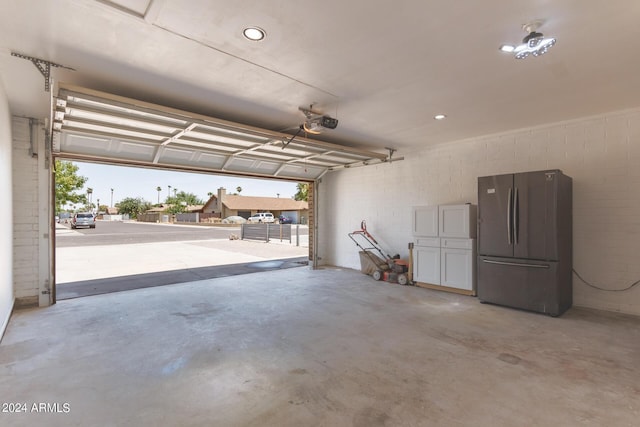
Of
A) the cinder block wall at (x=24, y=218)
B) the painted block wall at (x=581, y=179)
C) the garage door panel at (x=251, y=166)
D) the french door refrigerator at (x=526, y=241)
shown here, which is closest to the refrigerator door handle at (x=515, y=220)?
the french door refrigerator at (x=526, y=241)

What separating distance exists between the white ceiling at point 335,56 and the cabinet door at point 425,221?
6.50ft

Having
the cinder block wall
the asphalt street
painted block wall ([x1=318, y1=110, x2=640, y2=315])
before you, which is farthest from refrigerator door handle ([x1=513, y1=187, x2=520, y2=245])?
the cinder block wall

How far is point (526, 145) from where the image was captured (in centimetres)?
523

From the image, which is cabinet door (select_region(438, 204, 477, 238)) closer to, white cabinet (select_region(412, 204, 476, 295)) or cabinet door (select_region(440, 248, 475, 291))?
white cabinet (select_region(412, 204, 476, 295))

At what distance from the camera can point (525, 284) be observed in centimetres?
442

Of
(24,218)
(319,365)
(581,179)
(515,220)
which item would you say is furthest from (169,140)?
(581,179)

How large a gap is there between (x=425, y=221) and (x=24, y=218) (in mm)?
6832

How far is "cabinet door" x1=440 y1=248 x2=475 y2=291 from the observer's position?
5316mm

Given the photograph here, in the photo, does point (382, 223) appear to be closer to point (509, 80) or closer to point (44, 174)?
point (509, 80)

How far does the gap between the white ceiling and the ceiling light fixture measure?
0.07 m

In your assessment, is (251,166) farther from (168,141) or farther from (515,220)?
(515,220)

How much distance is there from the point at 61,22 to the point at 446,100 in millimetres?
4060

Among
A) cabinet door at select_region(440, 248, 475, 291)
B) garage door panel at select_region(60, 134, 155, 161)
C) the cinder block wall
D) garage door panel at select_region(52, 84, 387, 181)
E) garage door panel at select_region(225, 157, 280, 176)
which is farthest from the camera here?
garage door panel at select_region(225, 157, 280, 176)

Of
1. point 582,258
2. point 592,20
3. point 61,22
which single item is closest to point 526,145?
point 582,258
